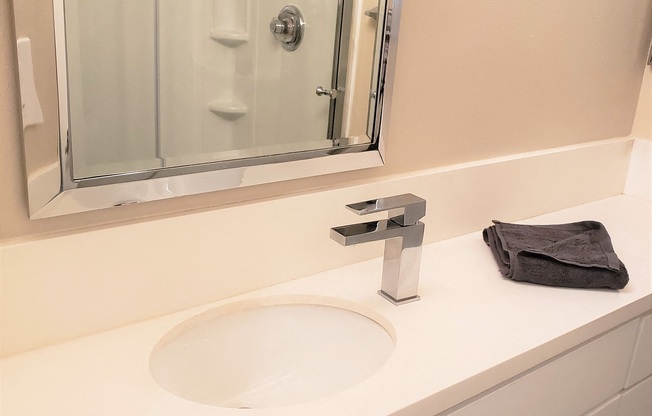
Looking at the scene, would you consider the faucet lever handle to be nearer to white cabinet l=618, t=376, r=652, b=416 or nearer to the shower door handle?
the shower door handle

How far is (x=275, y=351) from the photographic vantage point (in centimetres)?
109

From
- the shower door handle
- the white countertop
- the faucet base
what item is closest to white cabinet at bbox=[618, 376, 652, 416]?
the white countertop

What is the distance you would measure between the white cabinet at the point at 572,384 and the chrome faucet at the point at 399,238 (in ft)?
0.73

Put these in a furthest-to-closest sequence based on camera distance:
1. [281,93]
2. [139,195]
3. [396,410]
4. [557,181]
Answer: [557,181] → [281,93] → [139,195] → [396,410]

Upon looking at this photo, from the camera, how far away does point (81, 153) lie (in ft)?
2.87

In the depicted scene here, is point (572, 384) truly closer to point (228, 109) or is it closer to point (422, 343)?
point (422, 343)

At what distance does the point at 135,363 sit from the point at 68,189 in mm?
250

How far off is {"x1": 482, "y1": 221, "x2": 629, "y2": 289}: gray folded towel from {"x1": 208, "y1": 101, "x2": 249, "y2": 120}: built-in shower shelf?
22.1 inches

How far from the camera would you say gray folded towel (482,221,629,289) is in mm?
1177

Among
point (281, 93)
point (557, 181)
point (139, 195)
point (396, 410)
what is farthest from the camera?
point (557, 181)

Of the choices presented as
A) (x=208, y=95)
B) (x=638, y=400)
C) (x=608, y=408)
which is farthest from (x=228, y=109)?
(x=638, y=400)

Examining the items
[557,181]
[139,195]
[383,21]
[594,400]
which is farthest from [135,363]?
[557,181]

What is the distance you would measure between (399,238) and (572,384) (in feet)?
1.29

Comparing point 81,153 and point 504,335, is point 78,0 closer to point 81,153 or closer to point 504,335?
point 81,153
